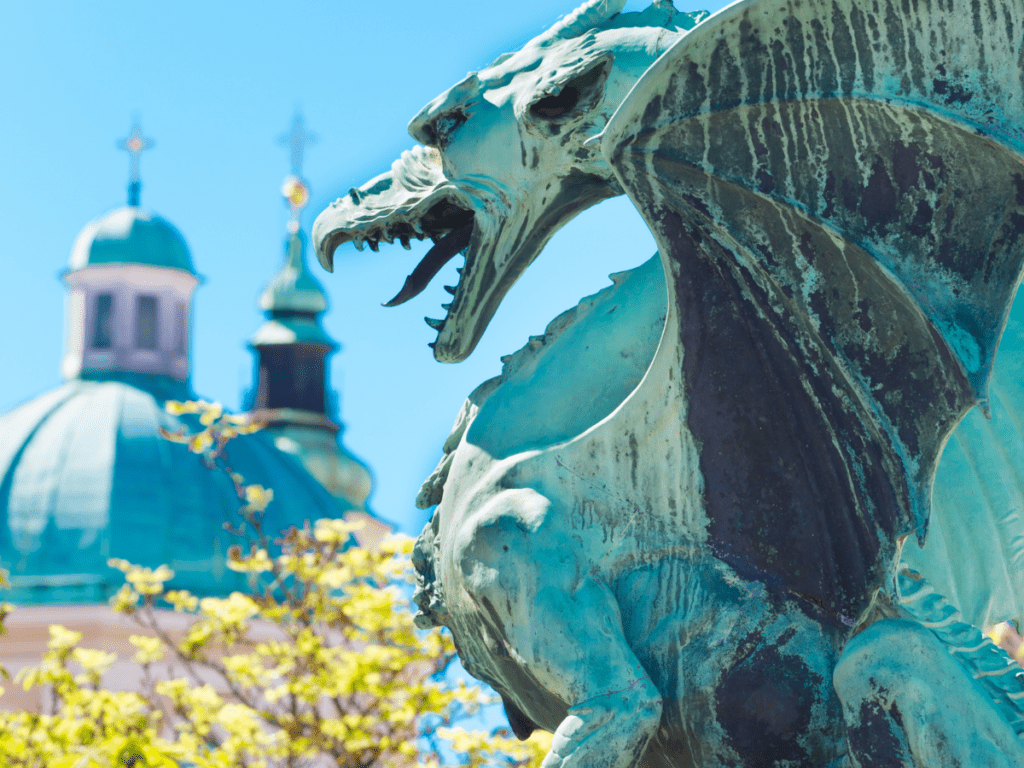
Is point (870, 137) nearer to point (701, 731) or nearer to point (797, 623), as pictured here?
point (797, 623)

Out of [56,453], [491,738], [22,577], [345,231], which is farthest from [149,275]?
[345,231]

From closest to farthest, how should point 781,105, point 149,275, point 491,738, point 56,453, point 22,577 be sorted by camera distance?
point 781,105 → point 491,738 → point 22,577 → point 56,453 → point 149,275

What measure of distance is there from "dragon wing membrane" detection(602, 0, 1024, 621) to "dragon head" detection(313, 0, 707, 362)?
36 centimetres

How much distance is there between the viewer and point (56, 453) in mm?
36469

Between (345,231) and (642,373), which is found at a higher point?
(345,231)

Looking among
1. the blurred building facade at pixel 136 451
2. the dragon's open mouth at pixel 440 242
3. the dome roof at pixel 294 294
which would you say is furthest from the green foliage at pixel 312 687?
the dome roof at pixel 294 294

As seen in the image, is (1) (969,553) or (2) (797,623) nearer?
(2) (797,623)

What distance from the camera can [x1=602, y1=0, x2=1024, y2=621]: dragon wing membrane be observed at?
116 inches

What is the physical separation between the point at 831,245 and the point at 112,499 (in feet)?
108

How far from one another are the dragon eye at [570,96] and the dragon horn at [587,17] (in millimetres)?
146

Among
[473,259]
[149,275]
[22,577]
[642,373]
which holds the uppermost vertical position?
[149,275]

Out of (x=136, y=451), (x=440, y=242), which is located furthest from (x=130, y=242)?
(x=440, y=242)

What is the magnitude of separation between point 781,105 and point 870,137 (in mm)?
169

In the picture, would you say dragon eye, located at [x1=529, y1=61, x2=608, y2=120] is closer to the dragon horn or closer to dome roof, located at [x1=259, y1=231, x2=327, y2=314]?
the dragon horn
